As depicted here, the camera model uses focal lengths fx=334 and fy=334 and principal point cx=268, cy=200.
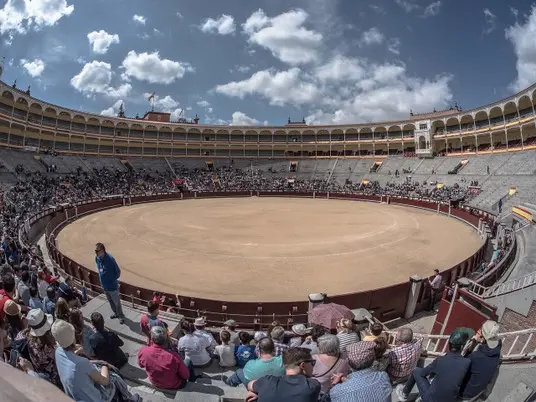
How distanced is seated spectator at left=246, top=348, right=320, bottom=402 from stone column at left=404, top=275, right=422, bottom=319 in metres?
8.25

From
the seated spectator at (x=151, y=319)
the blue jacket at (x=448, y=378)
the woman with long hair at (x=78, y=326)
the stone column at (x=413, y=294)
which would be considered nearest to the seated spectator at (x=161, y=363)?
the woman with long hair at (x=78, y=326)

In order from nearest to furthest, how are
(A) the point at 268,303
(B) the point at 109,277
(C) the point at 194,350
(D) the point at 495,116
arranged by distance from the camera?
(C) the point at 194,350 → (B) the point at 109,277 → (A) the point at 268,303 → (D) the point at 495,116

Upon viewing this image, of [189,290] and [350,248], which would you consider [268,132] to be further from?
[189,290]

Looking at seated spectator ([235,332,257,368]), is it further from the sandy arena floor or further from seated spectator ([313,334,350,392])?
the sandy arena floor

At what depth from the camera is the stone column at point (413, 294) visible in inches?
397

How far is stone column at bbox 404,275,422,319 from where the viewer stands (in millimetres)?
10078

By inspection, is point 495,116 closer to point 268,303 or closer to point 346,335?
point 268,303

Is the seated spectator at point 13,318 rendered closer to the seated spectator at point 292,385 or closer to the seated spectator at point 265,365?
the seated spectator at point 265,365

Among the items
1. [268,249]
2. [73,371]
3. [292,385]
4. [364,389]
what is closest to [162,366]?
[73,371]

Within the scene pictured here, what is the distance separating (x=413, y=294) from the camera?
10.2m

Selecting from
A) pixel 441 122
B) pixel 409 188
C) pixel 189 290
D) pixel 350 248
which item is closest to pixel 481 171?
pixel 409 188

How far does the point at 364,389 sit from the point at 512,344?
437 centimetres

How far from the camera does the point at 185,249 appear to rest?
17578 mm

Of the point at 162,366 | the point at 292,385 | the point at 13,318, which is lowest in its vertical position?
the point at 162,366
